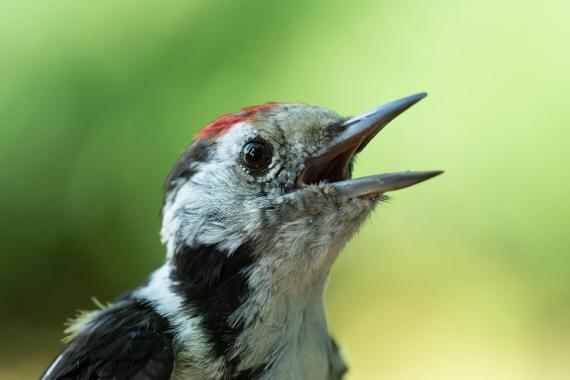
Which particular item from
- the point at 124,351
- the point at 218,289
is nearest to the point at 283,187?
the point at 218,289

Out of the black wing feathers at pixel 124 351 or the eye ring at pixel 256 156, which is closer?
the black wing feathers at pixel 124 351

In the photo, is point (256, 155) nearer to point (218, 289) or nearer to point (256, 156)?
point (256, 156)

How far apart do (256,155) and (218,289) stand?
19.5 inches

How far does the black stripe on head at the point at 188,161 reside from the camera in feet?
8.59

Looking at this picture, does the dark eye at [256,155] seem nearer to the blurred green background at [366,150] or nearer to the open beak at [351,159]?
the open beak at [351,159]

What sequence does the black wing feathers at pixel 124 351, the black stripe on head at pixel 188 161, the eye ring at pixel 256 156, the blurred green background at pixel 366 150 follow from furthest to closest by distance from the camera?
the blurred green background at pixel 366 150
the black stripe on head at pixel 188 161
the eye ring at pixel 256 156
the black wing feathers at pixel 124 351

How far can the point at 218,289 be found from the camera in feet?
7.68

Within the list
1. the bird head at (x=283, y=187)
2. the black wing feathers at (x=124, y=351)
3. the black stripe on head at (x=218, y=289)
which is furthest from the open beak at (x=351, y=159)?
the black wing feathers at (x=124, y=351)

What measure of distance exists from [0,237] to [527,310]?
4.68 meters

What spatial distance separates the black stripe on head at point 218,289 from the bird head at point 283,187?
0.14 ft

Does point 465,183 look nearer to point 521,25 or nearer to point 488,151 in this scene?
point 488,151

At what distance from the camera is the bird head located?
88.7 inches

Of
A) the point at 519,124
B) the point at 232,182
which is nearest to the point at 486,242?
the point at 519,124

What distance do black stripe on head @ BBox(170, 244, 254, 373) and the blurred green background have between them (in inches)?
124
